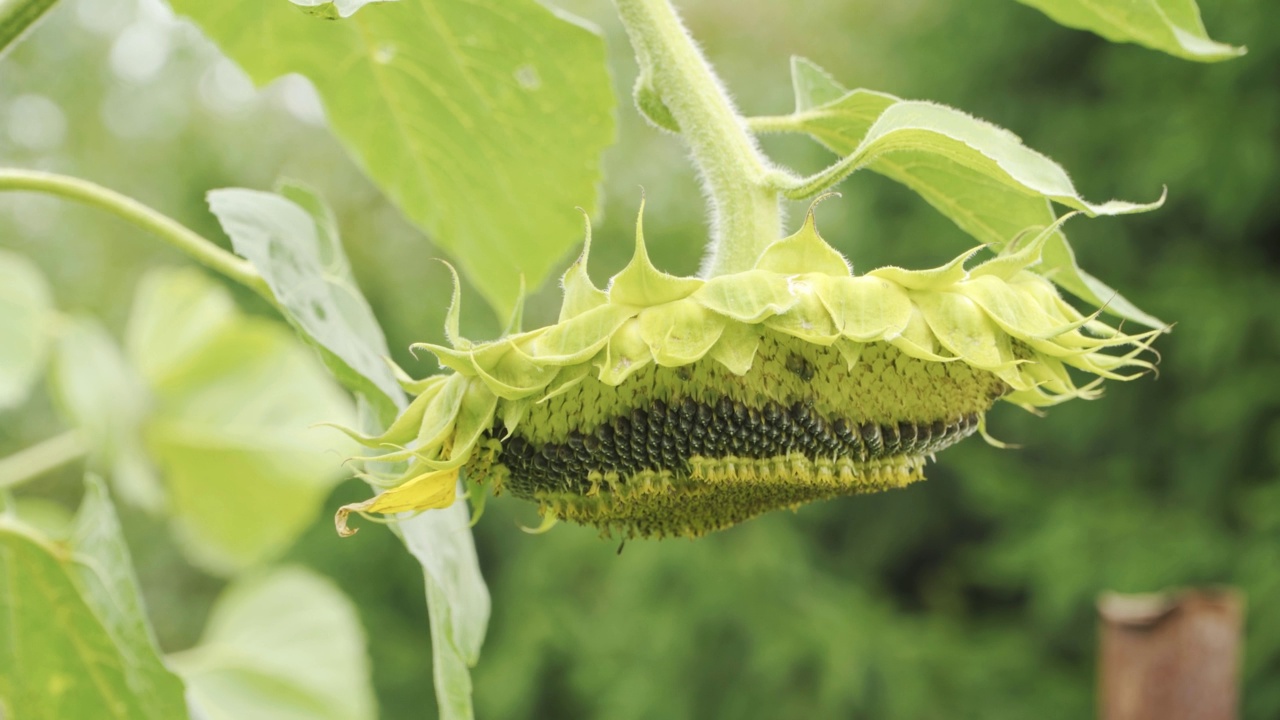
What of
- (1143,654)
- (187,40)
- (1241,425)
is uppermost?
(1143,654)

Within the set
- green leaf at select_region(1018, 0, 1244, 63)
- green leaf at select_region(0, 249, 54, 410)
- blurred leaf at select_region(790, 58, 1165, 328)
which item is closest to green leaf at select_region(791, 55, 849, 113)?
blurred leaf at select_region(790, 58, 1165, 328)

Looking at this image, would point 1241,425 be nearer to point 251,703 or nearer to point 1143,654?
point 1143,654

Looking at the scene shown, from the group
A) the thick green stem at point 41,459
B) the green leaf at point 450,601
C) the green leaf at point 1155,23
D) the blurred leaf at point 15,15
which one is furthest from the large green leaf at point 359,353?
the thick green stem at point 41,459

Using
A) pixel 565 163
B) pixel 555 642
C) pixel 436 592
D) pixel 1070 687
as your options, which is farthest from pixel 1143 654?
pixel 555 642

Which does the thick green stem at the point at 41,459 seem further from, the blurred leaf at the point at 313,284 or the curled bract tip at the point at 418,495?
the curled bract tip at the point at 418,495

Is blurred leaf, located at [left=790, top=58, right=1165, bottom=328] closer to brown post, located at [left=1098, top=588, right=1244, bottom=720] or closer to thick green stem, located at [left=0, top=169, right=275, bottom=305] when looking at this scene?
thick green stem, located at [left=0, top=169, right=275, bottom=305]

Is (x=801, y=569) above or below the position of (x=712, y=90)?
below

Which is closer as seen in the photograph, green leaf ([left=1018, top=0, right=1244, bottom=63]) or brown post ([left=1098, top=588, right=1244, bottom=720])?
green leaf ([left=1018, top=0, right=1244, bottom=63])
